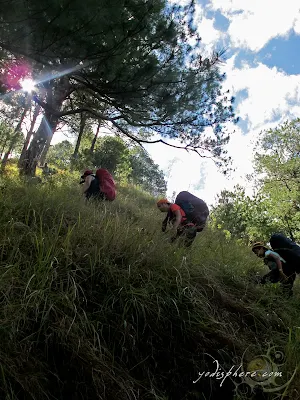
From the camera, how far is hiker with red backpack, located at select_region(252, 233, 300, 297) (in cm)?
319

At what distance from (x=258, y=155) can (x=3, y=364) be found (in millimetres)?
19713

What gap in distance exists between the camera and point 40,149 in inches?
269

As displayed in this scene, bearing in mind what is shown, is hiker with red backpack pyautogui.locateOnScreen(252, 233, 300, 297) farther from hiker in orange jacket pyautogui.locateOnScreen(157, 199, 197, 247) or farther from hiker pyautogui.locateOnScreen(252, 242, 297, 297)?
hiker in orange jacket pyautogui.locateOnScreen(157, 199, 197, 247)

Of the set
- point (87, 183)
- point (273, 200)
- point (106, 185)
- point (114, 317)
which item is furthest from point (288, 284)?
point (273, 200)

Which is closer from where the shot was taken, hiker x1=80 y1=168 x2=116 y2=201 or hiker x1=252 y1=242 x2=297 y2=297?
hiker x1=252 y1=242 x2=297 y2=297

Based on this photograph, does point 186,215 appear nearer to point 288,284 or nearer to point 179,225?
point 179,225

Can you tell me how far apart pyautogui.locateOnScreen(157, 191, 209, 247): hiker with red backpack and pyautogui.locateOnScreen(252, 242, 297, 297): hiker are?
0.97 metres

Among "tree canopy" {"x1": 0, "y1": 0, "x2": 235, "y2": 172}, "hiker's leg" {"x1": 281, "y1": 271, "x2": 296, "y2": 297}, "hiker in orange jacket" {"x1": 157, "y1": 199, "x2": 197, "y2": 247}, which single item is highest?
"tree canopy" {"x1": 0, "y1": 0, "x2": 235, "y2": 172}

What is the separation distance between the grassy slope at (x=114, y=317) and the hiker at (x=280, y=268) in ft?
1.90

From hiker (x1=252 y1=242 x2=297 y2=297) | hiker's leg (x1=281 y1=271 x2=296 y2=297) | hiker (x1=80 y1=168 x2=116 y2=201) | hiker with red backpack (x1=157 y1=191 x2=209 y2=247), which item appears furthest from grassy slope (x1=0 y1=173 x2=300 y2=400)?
hiker (x1=80 y1=168 x2=116 y2=201)

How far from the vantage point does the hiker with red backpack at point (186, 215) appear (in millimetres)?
3518

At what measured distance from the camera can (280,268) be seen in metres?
3.27

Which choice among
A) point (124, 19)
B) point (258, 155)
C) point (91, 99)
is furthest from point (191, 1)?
point (258, 155)

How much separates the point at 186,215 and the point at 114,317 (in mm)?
2433
